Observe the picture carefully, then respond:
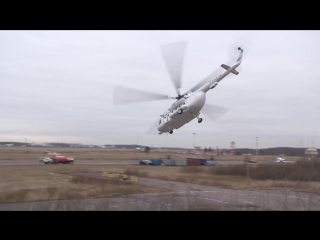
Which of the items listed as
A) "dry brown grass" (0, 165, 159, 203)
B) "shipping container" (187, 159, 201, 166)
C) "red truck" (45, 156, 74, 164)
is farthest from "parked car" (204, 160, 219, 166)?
"red truck" (45, 156, 74, 164)

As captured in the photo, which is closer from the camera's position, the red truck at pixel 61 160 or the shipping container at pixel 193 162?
the shipping container at pixel 193 162

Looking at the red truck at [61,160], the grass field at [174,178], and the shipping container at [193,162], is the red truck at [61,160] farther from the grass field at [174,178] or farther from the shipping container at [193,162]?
the shipping container at [193,162]

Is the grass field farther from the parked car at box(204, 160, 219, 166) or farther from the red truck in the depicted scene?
the red truck

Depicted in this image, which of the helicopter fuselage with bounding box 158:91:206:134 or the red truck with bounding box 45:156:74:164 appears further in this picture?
the red truck with bounding box 45:156:74:164

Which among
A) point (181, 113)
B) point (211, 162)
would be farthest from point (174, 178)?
point (181, 113)

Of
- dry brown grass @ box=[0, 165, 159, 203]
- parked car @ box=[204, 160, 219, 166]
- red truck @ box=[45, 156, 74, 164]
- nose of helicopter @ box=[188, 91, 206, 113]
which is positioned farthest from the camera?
red truck @ box=[45, 156, 74, 164]

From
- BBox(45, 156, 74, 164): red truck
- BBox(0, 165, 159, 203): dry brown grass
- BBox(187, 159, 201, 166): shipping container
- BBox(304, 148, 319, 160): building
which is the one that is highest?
BBox(304, 148, 319, 160): building

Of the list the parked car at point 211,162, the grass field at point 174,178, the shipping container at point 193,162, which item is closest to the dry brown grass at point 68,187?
the grass field at point 174,178

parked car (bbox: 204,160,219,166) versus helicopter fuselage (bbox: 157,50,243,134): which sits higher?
helicopter fuselage (bbox: 157,50,243,134)

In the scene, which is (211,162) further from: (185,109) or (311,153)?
(185,109)

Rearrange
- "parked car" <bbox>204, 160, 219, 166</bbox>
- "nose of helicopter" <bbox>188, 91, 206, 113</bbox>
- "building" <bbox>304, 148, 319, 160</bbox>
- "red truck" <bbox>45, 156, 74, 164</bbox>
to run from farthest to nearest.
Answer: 1. "red truck" <bbox>45, 156, 74, 164</bbox>
2. "parked car" <bbox>204, 160, 219, 166</bbox>
3. "building" <bbox>304, 148, 319, 160</bbox>
4. "nose of helicopter" <bbox>188, 91, 206, 113</bbox>

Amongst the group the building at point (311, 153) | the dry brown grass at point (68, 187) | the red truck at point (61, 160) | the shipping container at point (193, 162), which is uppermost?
the building at point (311, 153)
